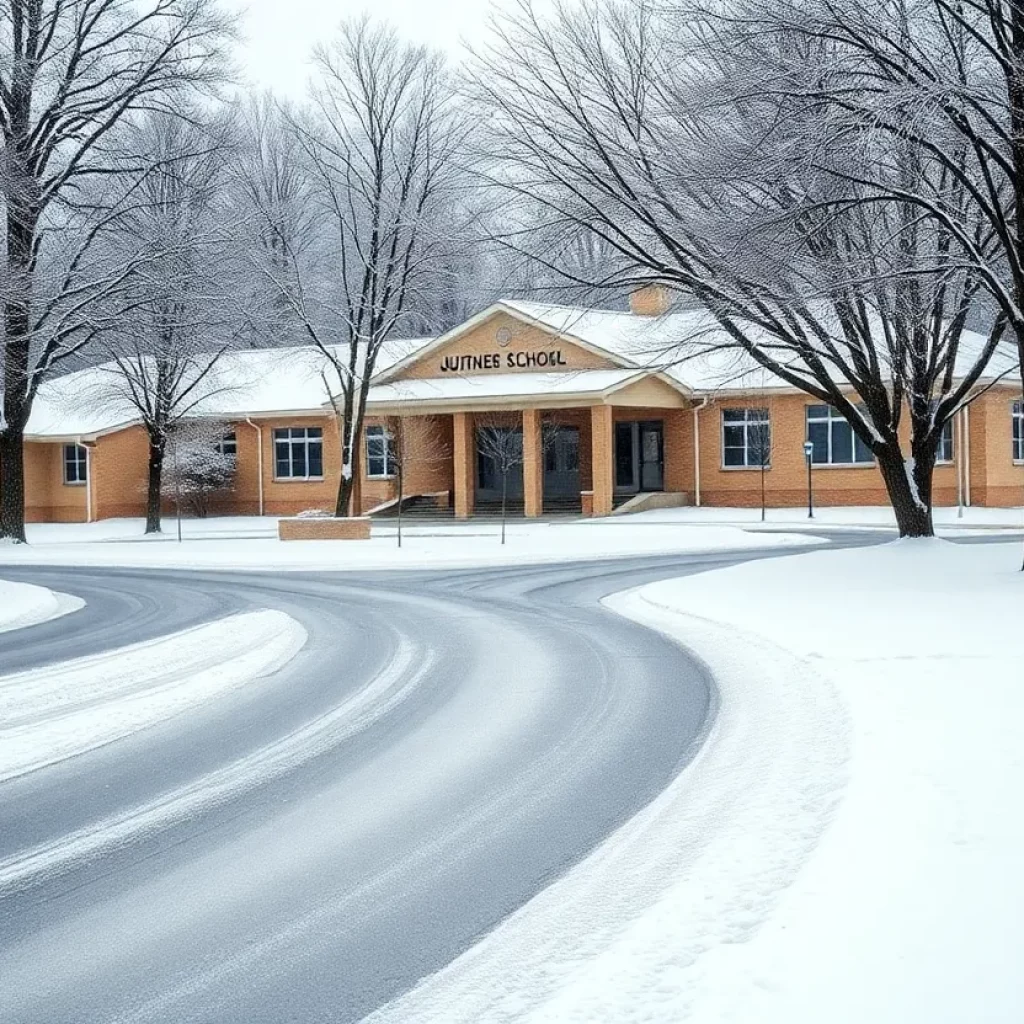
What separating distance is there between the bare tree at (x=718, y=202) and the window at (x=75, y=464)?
1295 inches

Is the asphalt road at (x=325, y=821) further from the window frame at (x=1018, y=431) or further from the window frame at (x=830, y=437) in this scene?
the window frame at (x=1018, y=431)

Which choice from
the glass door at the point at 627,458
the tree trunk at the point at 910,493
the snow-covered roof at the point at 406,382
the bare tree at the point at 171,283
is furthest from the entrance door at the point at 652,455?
the tree trunk at the point at 910,493

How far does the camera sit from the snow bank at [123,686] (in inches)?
361

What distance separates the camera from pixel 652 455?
45062 mm

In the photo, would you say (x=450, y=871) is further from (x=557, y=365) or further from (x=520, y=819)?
(x=557, y=365)

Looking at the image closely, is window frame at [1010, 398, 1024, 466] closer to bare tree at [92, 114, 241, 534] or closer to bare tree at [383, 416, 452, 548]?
bare tree at [383, 416, 452, 548]

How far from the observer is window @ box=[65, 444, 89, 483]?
49.8m

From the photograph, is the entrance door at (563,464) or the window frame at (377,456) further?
the entrance door at (563,464)

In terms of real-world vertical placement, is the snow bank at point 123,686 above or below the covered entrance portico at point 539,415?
below

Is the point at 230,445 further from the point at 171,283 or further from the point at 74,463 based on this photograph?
the point at 171,283

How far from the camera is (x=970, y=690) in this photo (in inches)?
382

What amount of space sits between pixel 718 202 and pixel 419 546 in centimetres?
1354

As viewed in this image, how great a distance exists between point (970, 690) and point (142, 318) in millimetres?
25438

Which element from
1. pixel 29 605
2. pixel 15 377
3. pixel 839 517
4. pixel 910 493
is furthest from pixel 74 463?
pixel 910 493
